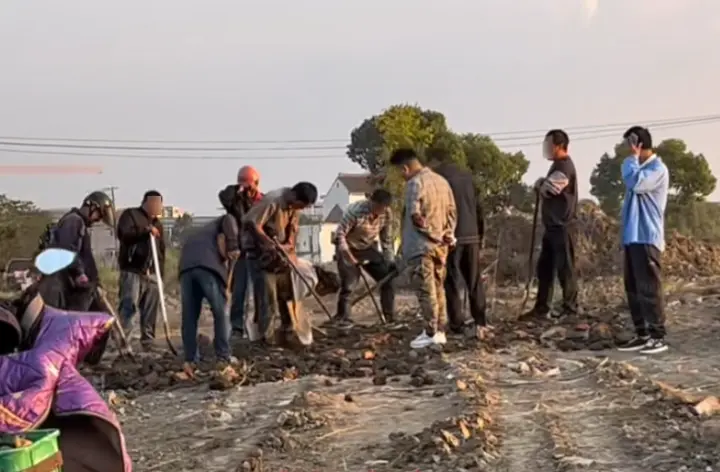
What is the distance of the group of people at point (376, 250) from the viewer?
8.97 meters

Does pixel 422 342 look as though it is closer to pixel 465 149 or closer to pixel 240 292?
pixel 240 292

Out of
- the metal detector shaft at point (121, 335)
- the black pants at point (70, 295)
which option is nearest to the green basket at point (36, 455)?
the black pants at point (70, 295)

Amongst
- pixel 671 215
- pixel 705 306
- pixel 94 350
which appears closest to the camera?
pixel 94 350

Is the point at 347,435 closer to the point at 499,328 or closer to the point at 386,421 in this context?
the point at 386,421

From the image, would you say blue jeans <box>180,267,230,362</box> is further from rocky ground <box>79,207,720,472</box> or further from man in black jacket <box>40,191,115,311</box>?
man in black jacket <box>40,191,115,311</box>

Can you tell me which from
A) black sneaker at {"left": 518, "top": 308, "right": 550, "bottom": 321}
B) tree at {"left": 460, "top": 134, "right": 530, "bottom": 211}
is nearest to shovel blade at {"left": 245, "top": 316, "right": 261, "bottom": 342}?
black sneaker at {"left": 518, "top": 308, "right": 550, "bottom": 321}

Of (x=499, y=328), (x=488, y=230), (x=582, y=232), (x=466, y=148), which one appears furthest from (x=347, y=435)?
(x=466, y=148)

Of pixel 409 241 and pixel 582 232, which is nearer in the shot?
pixel 409 241

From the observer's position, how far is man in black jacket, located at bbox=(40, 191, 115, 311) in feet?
32.0

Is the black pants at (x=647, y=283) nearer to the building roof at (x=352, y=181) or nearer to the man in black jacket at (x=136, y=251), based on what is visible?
the man in black jacket at (x=136, y=251)

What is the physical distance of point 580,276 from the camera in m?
16.5

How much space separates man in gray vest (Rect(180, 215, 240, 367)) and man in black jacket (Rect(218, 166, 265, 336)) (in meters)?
1.16

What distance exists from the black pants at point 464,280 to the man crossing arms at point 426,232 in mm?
506

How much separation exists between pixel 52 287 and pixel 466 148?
28.7 m
